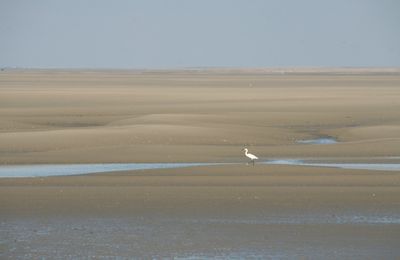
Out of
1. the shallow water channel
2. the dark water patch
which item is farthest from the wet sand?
the dark water patch

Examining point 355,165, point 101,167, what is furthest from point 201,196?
point 355,165

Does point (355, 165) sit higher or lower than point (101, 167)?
higher

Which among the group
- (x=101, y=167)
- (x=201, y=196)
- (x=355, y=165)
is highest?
(x=355, y=165)

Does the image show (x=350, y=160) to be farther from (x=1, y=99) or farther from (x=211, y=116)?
(x=1, y=99)

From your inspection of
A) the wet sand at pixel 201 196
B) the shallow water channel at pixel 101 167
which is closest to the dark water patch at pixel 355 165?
the shallow water channel at pixel 101 167

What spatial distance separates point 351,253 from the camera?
12.0 meters

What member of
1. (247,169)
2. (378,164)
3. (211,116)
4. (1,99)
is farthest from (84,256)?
(1,99)

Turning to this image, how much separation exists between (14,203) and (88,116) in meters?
22.2

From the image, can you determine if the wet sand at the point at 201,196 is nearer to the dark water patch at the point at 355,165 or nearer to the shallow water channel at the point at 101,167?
the shallow water channel at the point at 101,167

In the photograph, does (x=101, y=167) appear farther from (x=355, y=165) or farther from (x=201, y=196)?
(x=355, y=165)

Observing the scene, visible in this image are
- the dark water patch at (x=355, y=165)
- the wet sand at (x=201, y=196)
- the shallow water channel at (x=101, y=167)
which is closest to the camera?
the wet sand at (x=201, y=196)

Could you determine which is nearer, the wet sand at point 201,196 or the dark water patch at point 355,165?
the wet sand at point 201,196

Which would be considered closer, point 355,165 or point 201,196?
point 201,196

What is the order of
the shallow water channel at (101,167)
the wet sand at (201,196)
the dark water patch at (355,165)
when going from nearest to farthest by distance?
1. the wet sand at (201,196)
2. the shallow water channel at (101,167)
3. the dark water patch at (355,165)
